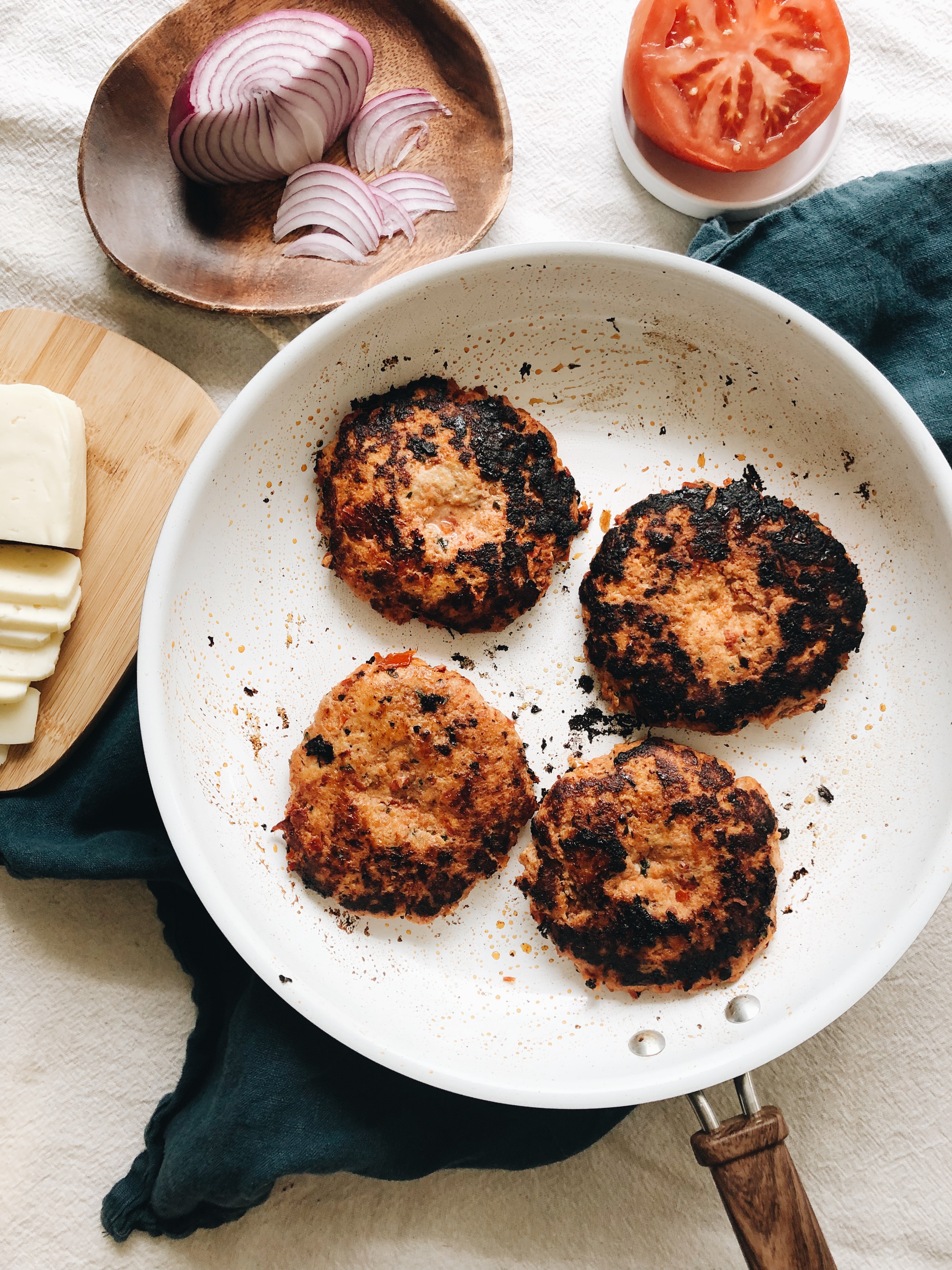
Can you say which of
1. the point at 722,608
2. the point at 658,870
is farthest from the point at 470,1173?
the point at 722,608

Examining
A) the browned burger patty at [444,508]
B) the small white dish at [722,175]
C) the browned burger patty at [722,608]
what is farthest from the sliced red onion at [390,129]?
the browned burger patty at [722,608]

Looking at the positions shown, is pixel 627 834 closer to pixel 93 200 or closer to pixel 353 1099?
pixel 353 1099

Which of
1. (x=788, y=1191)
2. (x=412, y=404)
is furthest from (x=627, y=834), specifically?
(x=412, y=404)

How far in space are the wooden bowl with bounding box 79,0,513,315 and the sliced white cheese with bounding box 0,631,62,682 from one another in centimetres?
88

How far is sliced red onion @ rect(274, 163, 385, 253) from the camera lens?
212cm

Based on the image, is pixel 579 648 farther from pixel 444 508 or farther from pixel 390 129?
pixel 390 129

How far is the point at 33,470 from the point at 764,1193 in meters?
2.17

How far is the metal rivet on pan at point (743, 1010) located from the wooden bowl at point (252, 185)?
1.85 metres

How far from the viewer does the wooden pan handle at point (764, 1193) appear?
1730mm

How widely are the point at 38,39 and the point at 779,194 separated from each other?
1877 millimetres

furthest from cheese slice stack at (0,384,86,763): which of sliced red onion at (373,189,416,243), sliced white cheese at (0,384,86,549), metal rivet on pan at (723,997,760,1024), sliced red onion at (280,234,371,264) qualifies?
metal rivet on pan at (723,997,760,1024)

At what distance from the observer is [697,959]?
1.95 meters

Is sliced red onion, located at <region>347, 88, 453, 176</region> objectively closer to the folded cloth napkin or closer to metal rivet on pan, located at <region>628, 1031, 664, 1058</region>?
the folded cloth napkin

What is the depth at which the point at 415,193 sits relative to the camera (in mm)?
2143
